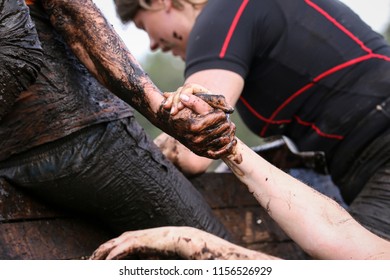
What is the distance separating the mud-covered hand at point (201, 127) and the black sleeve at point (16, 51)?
367 millimetres

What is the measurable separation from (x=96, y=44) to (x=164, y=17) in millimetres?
1114

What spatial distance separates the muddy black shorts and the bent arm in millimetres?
341

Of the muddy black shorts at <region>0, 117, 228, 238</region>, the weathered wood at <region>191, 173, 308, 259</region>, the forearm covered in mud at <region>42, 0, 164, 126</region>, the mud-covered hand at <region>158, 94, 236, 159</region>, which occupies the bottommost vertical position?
the weathered wood at <region>191, 173, 308, 259</region>

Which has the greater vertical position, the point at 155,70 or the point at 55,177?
the point at 55,177

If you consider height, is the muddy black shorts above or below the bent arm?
below

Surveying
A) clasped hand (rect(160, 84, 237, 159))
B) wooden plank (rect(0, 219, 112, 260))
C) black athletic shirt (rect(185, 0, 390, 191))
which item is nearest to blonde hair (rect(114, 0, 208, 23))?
black athletic shirt (rect(185, 0, 390, 191))

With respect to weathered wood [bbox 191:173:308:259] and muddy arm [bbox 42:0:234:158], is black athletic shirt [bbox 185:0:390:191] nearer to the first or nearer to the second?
weathered wood [bbox 191:173:308:259]

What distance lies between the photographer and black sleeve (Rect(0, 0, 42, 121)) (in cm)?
175

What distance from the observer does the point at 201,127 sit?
1.70 m

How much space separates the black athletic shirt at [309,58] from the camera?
103 inches

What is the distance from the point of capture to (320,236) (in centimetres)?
187

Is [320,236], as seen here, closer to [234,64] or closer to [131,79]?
[131,79]

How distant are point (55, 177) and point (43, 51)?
36cm
